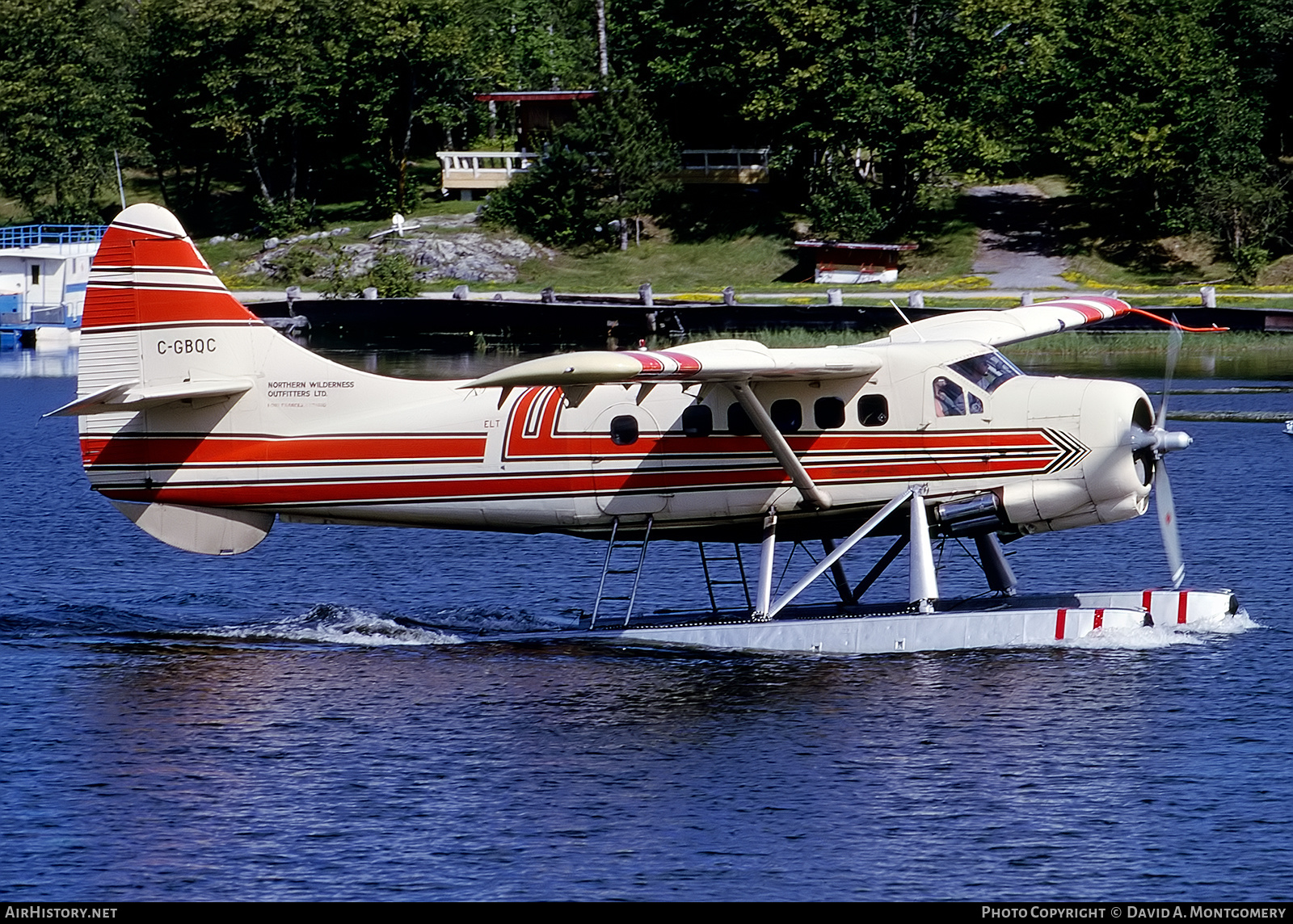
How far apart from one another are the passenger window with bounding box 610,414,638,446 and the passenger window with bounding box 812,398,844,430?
2.15 meters

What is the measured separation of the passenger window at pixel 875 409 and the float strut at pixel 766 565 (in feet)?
5.17

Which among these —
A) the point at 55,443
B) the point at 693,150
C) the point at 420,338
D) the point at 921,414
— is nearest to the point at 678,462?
the point at 921,414

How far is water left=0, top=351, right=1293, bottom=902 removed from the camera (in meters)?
13.8

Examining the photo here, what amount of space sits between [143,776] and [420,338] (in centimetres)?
4377

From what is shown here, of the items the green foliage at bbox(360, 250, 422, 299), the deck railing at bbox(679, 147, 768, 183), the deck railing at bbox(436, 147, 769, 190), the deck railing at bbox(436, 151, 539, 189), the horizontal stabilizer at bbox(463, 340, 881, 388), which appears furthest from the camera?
the deck railing at bbox(436, 151, 539, 189)

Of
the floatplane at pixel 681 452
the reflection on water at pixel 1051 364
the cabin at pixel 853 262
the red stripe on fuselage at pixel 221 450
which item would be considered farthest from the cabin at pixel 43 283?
the floatplane at pixel 681 452

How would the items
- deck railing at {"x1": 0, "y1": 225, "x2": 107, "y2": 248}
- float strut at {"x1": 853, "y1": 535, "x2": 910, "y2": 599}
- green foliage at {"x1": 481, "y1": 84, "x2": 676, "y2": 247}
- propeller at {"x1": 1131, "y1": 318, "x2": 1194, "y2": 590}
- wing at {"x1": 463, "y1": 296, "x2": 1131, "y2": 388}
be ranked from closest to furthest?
wing at {"x1": 463, "y1": 296, "x2": 1131, "y2": 388} < propeller at {"x1": 1131, "y1": 318, "x2": 1194, "y2": 590} < float strut at {"x1": 853, "y1": 535, "x2": 910, "y2": 599} < green foliage at {"x1": 481, "y1": 84, "x2": 676, "y2": 247} < deck railing at {"x1": 0, "y1": 225, "x2": 107, "y2": 248}

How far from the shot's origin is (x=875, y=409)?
62.8 ft

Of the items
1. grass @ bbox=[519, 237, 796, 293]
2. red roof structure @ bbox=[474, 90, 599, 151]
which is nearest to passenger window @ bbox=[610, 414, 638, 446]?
grass @ bbox=[519, 237, 796, 293]

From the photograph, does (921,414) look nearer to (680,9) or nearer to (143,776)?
(143,776)

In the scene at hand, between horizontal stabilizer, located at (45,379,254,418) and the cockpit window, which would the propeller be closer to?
the cockpit window

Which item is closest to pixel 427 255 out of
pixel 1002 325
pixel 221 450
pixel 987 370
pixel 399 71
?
pixel 399 71

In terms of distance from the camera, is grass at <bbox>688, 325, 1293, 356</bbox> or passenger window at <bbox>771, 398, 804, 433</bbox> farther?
grass at <bbox>688, 325, 1293, 356</bbox>

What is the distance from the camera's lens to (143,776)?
1609 centimetres
